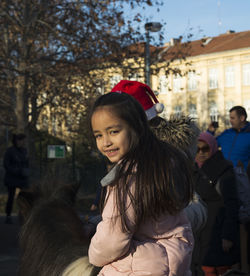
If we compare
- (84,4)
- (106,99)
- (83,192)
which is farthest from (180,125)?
(83,192)

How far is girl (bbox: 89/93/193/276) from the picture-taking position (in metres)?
2.03

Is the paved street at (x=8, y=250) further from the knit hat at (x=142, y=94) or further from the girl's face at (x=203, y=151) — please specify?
the knit hat at (x=142, y=94)

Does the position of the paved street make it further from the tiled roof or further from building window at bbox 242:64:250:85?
building window at bbox 242:64:250:85

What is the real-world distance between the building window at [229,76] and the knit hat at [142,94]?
5100 cm

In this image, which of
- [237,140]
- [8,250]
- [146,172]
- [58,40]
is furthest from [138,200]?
[58,40]

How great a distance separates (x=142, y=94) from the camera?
2.93 metres

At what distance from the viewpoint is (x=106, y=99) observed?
2.22m

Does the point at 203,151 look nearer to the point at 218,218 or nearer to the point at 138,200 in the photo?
the point at 218,218

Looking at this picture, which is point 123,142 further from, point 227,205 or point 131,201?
point 227,205

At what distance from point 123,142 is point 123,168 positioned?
120 mm

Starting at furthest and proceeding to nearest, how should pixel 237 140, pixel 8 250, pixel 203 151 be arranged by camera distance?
pixel 8 250
pixel 237 140
pixel 203 151

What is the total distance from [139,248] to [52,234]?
75 cm

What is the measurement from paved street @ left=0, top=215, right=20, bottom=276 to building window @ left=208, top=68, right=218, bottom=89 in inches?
1751

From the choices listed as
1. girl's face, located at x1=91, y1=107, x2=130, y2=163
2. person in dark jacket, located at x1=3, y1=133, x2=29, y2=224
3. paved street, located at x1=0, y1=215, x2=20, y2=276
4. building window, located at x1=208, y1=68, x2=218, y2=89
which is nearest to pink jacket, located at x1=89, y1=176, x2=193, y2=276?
girl's face, located at x1=91, y1=107, x2=130, y2=163
